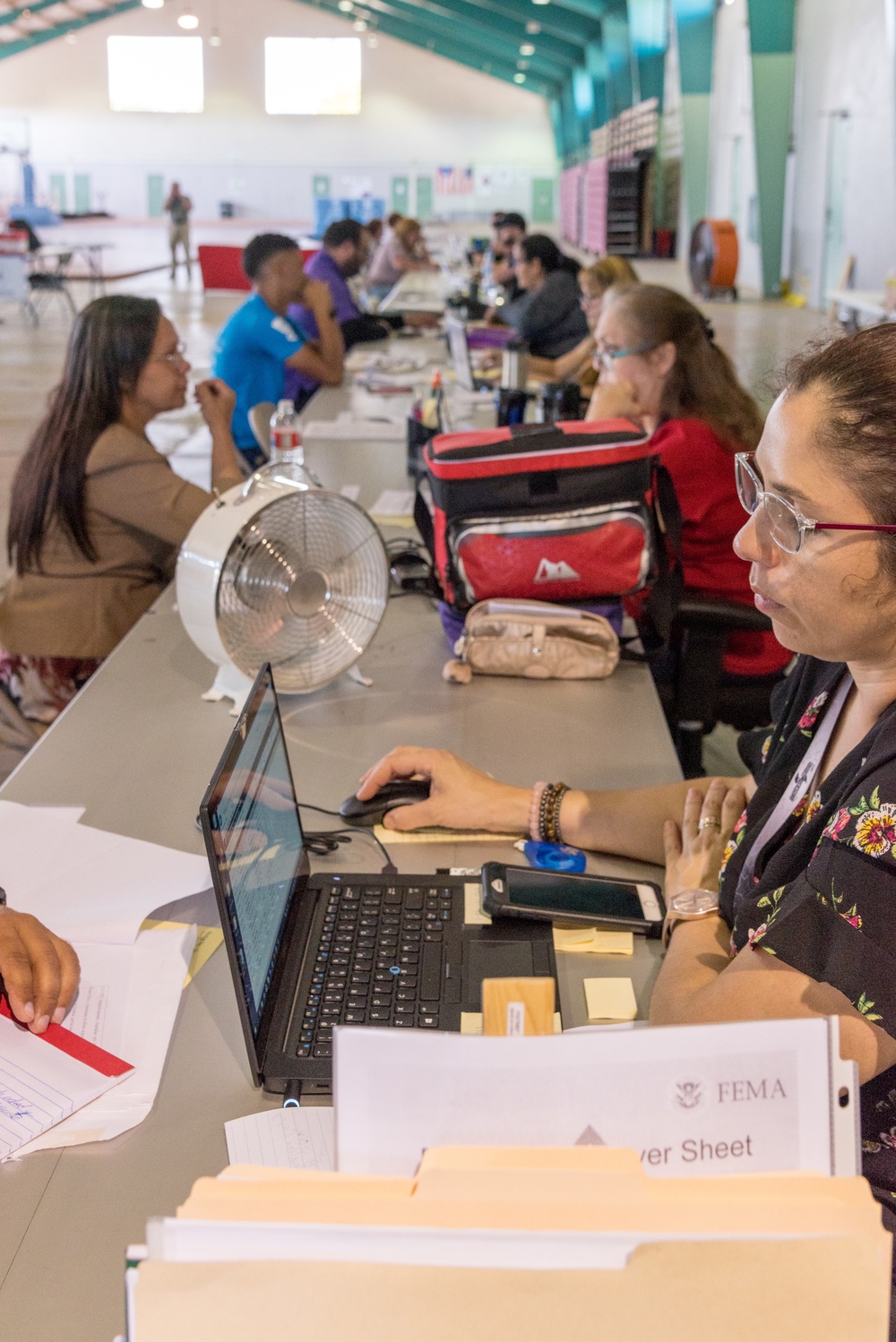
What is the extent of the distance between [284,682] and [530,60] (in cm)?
2606

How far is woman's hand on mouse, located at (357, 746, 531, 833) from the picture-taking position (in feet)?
4.91

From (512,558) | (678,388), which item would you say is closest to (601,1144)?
(512,558)

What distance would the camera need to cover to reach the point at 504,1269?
48cm

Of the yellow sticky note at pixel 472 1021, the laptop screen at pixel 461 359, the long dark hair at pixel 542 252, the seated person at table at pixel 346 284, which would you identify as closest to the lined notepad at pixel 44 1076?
the yellow sticky note at pixel 472 1021

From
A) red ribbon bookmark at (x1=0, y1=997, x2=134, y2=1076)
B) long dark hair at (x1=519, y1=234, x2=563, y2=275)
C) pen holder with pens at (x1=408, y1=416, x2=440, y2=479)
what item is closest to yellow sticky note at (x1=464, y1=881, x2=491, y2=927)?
red ribbon bookmark at (x1=0, y1=997, x2=134, y2=1076)

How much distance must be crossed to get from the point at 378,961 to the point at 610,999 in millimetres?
232

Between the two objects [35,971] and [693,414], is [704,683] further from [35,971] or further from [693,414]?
[35,971]

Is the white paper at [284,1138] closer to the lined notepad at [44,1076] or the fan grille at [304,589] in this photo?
Answer: the lined notepad at [44,1076]

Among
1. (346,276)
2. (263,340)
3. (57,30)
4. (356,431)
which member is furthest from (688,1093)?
(57,30)

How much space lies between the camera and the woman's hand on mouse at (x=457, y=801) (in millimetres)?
1498

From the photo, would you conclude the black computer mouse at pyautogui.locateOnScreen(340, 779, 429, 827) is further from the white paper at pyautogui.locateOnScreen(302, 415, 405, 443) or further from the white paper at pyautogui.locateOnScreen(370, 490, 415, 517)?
the white paper at pyautogui.locateOnScreen(302, 415, 405, 443)

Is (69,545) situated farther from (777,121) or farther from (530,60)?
(530,60)

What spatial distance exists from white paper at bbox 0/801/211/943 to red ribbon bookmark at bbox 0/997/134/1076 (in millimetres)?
154

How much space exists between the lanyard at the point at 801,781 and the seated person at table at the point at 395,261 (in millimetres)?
11096
